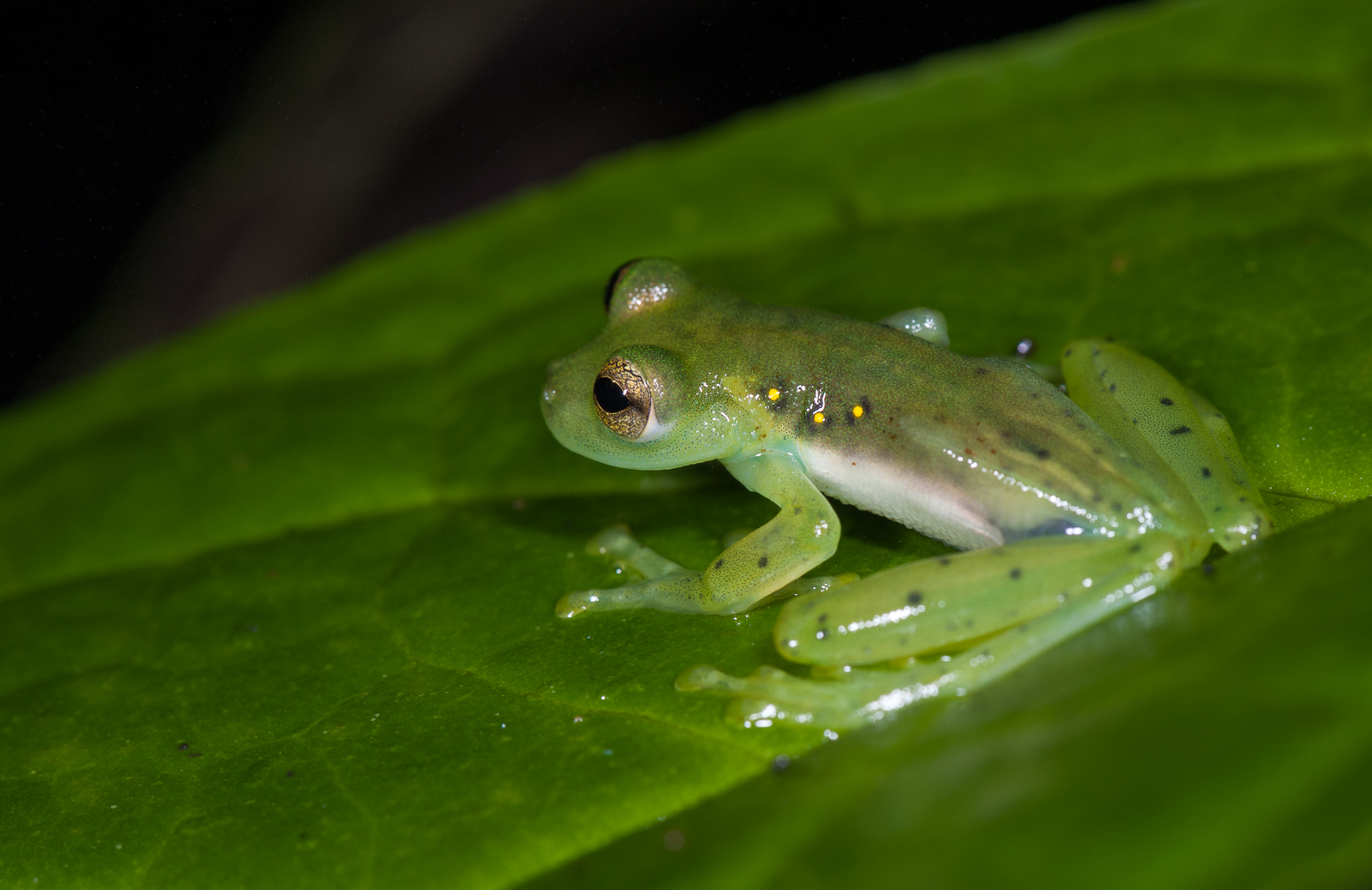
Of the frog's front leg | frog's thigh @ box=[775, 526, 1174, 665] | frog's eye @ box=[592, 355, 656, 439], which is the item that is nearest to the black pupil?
frog's eye @ box=[592, 355, 656, 439]

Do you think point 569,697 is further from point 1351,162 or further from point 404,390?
point 1351,162

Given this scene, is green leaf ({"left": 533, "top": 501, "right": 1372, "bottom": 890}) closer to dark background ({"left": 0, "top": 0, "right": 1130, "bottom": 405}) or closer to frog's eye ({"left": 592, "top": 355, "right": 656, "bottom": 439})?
frog's eye ({"left": 592, "top": 355, "right": 656, "bottom": 439})

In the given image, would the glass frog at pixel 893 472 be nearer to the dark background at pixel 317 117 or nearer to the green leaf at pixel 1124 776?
the green leaf at pixel 1124 776

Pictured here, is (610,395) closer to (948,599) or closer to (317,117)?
(948,599)

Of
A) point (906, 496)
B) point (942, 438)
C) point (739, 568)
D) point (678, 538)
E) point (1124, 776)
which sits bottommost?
point (678, 538)

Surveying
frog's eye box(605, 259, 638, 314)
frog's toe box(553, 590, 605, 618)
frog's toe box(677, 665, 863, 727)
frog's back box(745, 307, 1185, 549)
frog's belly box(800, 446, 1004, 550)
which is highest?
frog's eye box(605, 259, 638, 314)

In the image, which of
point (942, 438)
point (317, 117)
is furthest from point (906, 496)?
point (317, 117)
